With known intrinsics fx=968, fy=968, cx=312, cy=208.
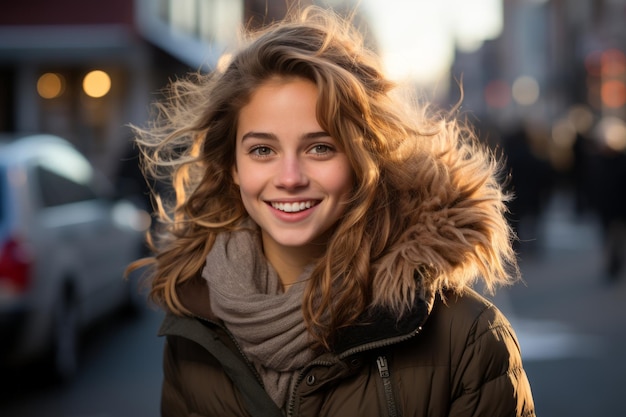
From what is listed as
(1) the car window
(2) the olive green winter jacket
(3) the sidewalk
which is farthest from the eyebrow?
(1) the car window

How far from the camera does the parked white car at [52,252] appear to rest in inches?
261

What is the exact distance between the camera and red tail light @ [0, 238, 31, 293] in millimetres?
6543

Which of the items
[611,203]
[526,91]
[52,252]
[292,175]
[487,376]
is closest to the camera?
[487,376]

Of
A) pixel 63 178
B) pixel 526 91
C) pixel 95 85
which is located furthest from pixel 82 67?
pixel 526 91

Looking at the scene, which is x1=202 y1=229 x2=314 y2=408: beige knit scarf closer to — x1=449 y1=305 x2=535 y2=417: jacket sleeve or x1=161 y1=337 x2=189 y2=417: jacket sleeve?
x1=161 y1=337 x2=189 y2=417: jacket sleeve

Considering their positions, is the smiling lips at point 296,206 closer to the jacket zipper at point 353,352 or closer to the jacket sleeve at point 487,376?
the jacket zipper at point 353,352

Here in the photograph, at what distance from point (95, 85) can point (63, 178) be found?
52.4 ft

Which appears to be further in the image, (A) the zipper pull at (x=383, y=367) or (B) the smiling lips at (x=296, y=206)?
(B) the smiling lips at (x=296, y=206)

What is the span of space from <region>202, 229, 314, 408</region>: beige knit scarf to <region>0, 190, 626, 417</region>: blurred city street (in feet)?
13.0

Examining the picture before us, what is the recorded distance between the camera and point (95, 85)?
77.9ft

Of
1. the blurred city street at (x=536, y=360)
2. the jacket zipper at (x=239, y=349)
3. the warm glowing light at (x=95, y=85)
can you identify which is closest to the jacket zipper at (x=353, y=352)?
the jacket zipper at (x=239, y=349)

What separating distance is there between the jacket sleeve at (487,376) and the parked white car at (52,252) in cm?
476

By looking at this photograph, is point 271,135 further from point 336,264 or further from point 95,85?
point 95,85

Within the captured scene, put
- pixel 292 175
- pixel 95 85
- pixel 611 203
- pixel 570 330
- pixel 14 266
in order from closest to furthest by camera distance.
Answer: pixel 292 175 < pixel 14 266 < pixel 570 330 < pixel 611 203 < pixel 95 85
